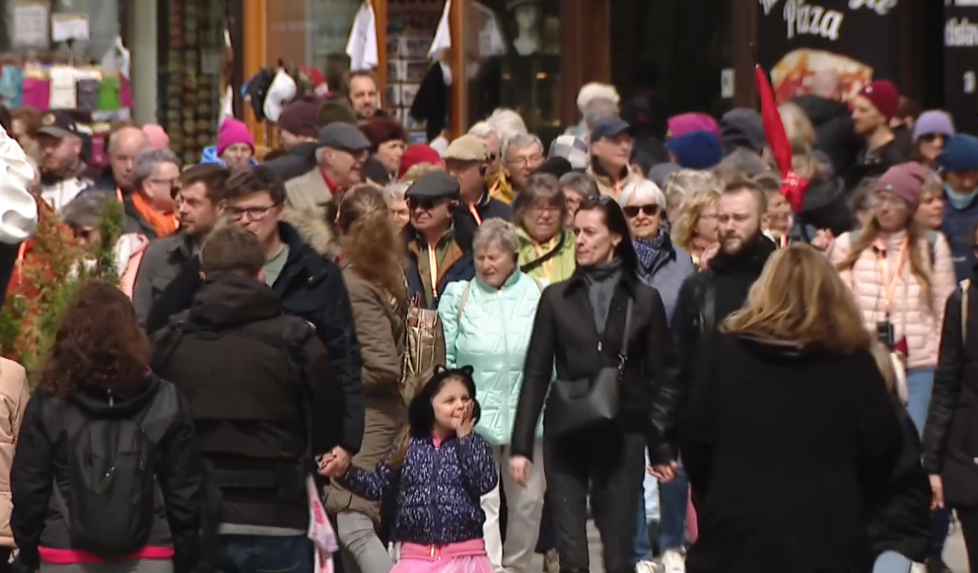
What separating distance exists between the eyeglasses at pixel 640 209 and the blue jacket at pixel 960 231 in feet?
6.80

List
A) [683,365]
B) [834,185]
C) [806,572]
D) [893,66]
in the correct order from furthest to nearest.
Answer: [893,66]
[834,185]
[683,365]
[806,572]

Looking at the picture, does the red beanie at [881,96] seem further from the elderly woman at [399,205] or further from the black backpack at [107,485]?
the black backpack at [107,485]

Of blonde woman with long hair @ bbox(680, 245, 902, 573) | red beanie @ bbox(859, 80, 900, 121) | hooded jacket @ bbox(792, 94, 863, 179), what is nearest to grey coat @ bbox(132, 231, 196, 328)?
blonde woman with long hair @ bbox(680, 245, 902, 573)

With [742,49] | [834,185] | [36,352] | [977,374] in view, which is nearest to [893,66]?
[742,49]

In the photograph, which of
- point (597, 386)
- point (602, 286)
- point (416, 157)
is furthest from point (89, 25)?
point (597, 386)

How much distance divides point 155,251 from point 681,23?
428 inches

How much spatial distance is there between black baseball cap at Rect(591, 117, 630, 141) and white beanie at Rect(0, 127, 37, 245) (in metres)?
7.27

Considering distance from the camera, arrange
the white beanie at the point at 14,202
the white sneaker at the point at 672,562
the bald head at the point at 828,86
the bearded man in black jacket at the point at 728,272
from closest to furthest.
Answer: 1. the white beanie at the point at 14,202
2. the bearded man in black jacket at the point at 728,272
3. the white sneaker at the point at 672,562
4. the bald head at the point at 828,86

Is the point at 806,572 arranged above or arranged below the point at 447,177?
below

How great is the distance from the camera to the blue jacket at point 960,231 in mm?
12562

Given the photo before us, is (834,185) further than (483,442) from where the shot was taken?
Yes

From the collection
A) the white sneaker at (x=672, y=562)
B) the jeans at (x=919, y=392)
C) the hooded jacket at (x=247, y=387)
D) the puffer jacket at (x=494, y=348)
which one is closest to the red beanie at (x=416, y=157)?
the puffer jacket at (x=494, y=348)

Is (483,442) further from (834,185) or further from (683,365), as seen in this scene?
(834,185)

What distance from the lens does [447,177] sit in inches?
449
